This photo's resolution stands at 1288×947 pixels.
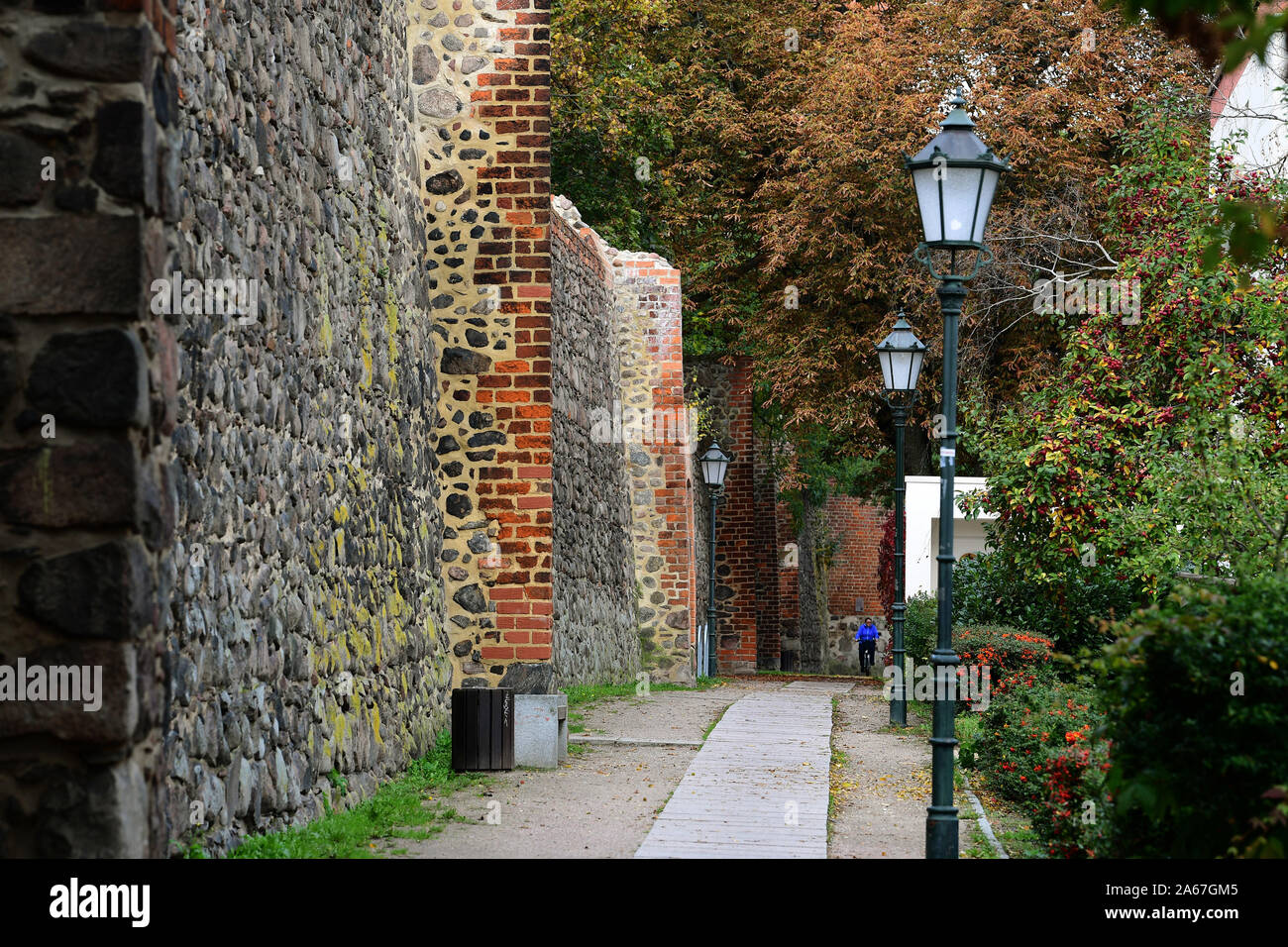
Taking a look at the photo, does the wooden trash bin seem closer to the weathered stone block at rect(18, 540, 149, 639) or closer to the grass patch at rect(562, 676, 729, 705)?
the grass patch at rect(562, 676, 729, 705)

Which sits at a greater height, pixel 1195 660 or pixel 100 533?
pixel 100 533

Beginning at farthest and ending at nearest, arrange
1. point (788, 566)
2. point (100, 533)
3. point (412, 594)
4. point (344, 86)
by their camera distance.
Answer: point (788, 566) → point (412, 594) → point (344, 86) → point (100, 533)

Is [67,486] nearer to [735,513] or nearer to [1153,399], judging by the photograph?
[1153,399]

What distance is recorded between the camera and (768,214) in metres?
21.9

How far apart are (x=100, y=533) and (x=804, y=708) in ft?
38.3

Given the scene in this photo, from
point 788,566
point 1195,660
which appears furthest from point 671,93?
point 1195,660

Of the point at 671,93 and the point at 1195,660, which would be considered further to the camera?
the point at 671,93

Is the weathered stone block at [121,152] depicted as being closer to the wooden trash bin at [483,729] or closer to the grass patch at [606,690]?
the wooden trash bin at [483,729]

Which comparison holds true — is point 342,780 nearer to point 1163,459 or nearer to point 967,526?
point 1163,459

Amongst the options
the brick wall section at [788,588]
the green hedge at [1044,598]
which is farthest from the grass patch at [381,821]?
the brick wall section at [788,588]

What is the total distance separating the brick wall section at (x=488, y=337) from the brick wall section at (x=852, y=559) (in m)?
25.5

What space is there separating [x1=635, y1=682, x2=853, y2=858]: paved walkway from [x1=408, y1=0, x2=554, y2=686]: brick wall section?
1.79m

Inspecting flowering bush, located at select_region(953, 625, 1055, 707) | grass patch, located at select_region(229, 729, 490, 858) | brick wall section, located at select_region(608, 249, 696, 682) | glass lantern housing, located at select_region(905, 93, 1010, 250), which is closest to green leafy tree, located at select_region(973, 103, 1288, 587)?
flowering bush, located at select_region(953, 625, 1055, 707)

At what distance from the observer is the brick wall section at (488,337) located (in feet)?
33.3
